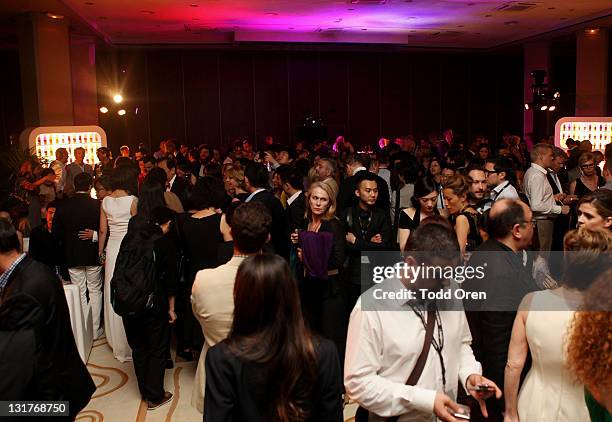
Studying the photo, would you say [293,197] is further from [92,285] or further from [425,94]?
[425,94]

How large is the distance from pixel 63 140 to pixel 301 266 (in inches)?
296

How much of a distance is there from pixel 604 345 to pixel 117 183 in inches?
171

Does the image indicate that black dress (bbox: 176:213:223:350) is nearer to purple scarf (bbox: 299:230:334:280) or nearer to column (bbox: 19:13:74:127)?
purple scarf (bbox: 299:230:334:280)

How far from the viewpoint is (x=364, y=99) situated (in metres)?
18.8

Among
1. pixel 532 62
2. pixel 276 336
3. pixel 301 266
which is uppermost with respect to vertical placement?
pixel 532 62

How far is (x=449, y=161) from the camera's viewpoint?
28.6 ft

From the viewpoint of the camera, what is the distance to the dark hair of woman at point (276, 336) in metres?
1.90

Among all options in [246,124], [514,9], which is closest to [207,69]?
[246,124]

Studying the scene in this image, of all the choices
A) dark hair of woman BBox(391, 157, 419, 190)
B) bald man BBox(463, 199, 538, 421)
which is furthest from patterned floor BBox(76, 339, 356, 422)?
dark hair of woman BBox(391, 157, 419, 190)

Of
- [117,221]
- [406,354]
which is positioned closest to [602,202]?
[406,354]

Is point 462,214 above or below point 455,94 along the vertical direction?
below

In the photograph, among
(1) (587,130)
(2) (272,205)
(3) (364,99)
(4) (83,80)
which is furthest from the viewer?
(3) (364,99)

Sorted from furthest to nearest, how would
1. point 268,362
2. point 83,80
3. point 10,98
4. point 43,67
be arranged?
point 10,98 → point 83,80 → point 43,67 → point 268,362

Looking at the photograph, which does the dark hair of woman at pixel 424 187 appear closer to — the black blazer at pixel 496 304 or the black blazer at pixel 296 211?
the black blazer at pixel 296 211
